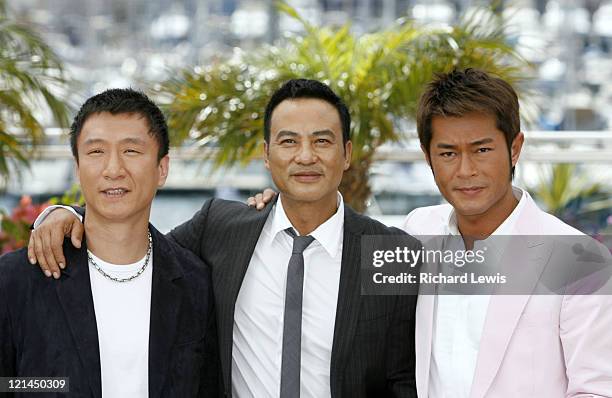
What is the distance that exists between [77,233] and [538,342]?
4.07 ft

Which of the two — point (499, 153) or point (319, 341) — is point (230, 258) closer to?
point (319, 341)

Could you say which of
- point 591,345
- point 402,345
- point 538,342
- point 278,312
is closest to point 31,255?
point 278,312

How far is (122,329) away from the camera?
2.18 m

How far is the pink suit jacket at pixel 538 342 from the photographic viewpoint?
6.52ft

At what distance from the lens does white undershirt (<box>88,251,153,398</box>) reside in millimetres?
2135

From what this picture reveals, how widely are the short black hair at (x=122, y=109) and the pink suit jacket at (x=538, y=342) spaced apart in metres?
0.90

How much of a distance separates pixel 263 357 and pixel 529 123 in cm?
232

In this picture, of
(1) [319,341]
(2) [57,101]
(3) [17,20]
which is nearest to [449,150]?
(1) [319,341]

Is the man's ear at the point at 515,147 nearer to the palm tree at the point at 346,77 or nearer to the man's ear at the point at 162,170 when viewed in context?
the man's ear at the point at 162,170

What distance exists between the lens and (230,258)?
2.45 m

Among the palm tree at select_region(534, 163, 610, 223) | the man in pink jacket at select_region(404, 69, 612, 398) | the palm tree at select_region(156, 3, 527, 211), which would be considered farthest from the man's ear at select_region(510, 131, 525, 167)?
the palm tree at select_region(534, 163, 610, 223)

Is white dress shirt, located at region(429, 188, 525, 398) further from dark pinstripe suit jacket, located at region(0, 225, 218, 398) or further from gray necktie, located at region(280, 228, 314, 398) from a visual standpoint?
dark pinstripe suit jacket, located at region(0, 225, 218, 398)

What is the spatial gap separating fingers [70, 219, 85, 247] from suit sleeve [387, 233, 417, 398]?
910 millimetres

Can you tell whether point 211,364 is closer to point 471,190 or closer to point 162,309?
point 162,309
